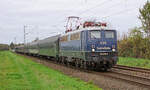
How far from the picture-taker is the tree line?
30484 millimetres

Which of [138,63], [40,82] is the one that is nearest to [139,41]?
[138,63]

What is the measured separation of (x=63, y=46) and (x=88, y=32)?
7.09 m

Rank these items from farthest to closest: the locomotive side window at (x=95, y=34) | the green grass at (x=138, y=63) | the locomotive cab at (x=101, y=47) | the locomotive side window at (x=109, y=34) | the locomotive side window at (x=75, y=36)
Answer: the green grass at (x=138, y=63)
the locomotive side window at (x=75, y=36)
the locomotive side window at (x=109, y=34)
the locomotive side window at (x=95, y=34)
the locomotive cab at (x=101, y=47)

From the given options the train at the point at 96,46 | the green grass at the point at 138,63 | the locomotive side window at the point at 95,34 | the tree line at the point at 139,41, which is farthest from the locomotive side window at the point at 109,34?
the tree line at the point at 139,41

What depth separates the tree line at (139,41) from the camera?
3048 cm

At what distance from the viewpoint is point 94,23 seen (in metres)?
18.6

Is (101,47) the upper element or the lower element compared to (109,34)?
lower

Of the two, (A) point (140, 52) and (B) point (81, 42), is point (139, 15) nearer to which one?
(A) point (140, 52)

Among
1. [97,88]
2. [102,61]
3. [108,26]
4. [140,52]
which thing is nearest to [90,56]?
[102,61]

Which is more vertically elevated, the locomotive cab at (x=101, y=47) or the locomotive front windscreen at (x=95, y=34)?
the locomotive front windscreen at (x=95, y=34)

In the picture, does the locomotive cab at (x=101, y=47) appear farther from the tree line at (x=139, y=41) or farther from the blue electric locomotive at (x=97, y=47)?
the tree line at (x=139, y=41)

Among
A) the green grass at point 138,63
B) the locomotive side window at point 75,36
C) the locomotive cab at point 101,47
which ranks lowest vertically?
the green grass at point 138,63

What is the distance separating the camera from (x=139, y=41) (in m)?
33.7

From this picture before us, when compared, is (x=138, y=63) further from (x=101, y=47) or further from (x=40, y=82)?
(x=40, y=82)
